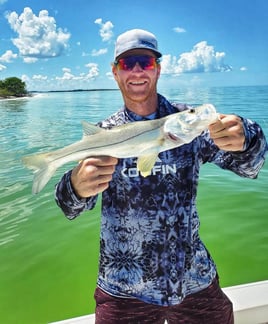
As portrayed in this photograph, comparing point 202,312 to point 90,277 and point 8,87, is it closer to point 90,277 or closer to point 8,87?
point 90,277

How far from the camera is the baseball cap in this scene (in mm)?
1875

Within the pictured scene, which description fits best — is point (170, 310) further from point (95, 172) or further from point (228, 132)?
point (228, 132)

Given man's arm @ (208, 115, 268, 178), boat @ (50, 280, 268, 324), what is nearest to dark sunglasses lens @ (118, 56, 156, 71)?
man's arm @ (208, 115, 268, 178)

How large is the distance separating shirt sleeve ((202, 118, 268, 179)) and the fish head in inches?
9.8

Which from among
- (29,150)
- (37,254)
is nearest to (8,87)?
(29,150)

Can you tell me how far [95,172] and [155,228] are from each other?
0.50 m

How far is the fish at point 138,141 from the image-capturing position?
4.65 ft

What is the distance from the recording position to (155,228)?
177 centimetres

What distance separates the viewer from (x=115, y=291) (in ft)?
5.86

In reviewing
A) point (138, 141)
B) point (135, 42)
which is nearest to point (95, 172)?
point (138, 141)

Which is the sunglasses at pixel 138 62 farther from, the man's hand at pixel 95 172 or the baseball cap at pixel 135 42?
the man's hand at pixel 95 172

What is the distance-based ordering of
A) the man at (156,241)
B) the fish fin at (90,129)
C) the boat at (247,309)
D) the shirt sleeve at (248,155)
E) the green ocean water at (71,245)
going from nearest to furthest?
the fish fin at (90,129) → the shirt sleeve at (248,155) → the man at (156,241) → the boat at (247,309) → the green ocean water at (71,245)

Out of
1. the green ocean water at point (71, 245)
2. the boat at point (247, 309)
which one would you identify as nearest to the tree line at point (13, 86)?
the green ocean water at point (71, 245)

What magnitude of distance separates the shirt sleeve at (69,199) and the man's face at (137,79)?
0.55 metres
